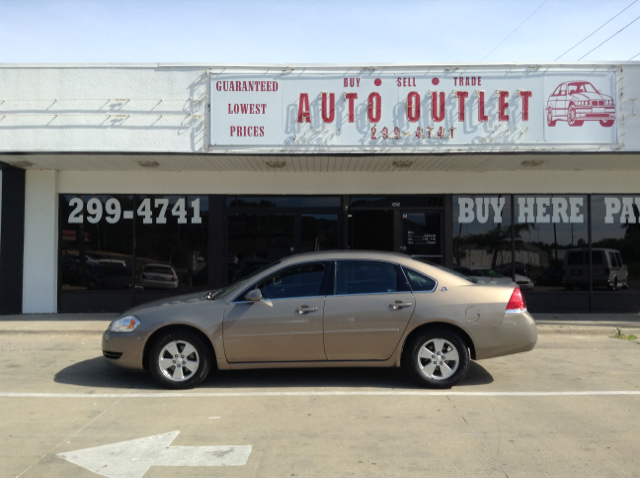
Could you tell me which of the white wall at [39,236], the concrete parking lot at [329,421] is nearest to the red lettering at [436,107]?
the concrete parking lot at [329,421]

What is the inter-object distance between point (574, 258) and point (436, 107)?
4885 millimetres

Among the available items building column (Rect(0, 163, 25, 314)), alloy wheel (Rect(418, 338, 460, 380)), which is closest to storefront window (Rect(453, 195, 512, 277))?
alloy wheel (Rect(418, 338, 460, 380))

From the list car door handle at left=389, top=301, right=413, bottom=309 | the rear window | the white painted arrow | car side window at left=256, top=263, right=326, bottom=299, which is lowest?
the white painted arrow

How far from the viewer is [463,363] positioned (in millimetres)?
6555

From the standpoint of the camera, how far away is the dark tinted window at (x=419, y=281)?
22.1 ft

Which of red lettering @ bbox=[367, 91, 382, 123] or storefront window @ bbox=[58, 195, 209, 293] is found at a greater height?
red lettering @ bbox=[367, 91, 382, 123]

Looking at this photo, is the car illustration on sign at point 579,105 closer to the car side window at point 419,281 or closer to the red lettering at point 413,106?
the red lettering at point 413,106

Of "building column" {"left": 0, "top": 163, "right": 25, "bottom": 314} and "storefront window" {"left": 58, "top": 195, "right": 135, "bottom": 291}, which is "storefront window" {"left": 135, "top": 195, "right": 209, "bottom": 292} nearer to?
"storefront window" {"left": 58, "top": 195, "right": 135, "bottom": 291}

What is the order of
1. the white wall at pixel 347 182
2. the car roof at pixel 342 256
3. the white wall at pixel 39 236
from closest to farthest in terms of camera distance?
the car roof at pixel 342 256, the white wall at pixel 39 236, the white wall at pixel 347 182

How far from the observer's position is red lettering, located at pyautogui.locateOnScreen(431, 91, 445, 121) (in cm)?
1034

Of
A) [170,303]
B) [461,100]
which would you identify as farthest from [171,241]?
[461,100]

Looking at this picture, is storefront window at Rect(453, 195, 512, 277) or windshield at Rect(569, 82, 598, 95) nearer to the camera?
windshield at Rect(569, 82, 598, 95)

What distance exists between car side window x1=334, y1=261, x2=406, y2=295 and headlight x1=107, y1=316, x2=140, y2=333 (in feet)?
7.94

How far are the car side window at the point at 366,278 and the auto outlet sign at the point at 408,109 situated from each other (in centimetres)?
394
